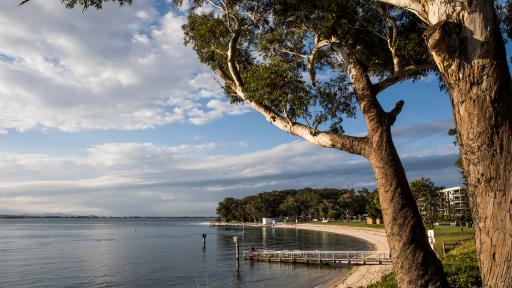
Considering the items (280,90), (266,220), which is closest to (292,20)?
(280,90)

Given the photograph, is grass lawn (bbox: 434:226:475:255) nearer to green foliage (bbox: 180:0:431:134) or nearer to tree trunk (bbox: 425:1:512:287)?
green foliage (bbox: 180:0:431:134)

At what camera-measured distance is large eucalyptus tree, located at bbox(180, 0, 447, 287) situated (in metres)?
8.13

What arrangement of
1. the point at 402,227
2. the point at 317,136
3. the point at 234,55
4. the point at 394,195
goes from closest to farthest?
the point at 402,227 → the point at 394,195 → the point at 317,136 → the point at 234,55

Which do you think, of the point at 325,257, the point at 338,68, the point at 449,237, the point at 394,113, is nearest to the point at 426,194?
the point at 449,237

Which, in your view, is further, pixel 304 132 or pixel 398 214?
pixel 304 132

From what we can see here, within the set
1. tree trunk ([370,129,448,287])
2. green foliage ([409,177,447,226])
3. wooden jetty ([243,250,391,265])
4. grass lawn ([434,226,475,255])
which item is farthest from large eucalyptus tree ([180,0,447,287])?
green foliage ([409,177,447,226])

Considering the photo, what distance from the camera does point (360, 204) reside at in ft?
543

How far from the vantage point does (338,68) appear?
551 inches

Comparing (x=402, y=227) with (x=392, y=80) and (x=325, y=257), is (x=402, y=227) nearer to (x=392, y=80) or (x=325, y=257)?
(x=392, y=80)

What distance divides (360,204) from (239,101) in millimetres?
158682

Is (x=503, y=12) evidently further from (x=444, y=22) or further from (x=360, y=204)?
(x=360, y=204)

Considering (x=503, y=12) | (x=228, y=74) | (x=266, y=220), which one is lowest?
(x=266, y=220)

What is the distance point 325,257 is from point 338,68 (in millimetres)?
40775

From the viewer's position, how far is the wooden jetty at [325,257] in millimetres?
45719
